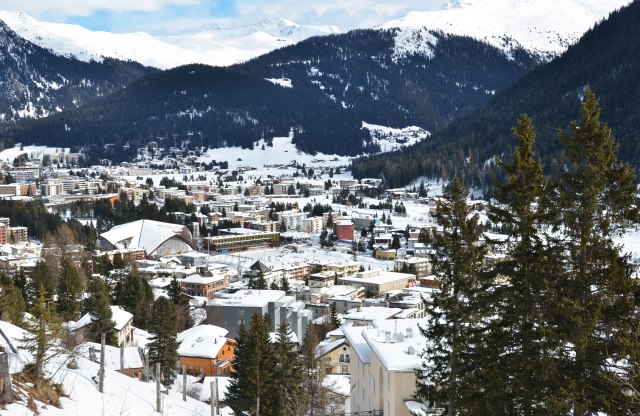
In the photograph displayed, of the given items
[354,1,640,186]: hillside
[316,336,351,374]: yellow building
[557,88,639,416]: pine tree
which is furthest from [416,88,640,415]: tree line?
[354,1,640,186]: hillside

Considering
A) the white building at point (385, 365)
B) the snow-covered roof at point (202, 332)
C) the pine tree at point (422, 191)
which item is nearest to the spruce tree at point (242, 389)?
the white building at point (385, 365)

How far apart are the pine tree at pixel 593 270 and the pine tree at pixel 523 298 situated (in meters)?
0.28

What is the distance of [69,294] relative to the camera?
34.5 m

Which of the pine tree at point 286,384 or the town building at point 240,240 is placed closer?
the pine tree at point 286,384

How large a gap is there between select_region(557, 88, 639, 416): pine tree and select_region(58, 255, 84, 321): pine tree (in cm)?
2800

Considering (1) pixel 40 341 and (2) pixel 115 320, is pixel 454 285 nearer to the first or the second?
(1) pixel 40 341

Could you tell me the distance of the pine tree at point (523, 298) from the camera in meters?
9.30

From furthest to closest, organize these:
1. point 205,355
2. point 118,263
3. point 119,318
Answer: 1. point 118,263
2. point 205,355
3. point 119,318

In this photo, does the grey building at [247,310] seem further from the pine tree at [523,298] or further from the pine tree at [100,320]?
the pine tree at [523,298]

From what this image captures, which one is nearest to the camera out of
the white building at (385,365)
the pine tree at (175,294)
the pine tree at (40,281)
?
the white building at (385,365)

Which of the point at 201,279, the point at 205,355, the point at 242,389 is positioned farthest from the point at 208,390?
the point at 201,279

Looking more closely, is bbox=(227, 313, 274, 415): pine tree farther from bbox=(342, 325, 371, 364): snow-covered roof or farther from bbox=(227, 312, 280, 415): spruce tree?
bbox=(342, 325, 371, 364): snow-covered roof

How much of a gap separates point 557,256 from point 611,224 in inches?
33.8

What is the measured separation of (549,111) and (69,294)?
127m
